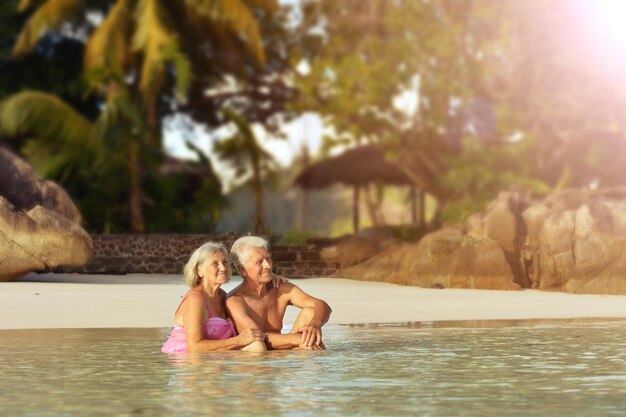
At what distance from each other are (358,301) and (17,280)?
15.9 feet

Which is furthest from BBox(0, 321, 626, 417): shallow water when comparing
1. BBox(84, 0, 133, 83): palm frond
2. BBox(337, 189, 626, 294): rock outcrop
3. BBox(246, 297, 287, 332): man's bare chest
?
BBox(84, 0, 133, 83): palm frond

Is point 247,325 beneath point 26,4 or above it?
beneath

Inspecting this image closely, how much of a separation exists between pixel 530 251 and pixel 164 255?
6.45m

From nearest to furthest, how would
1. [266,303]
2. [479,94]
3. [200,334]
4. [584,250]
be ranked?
[200,334] → [266,303] → [584,250] → [479,94]

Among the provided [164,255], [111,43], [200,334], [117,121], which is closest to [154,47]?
[111,43]

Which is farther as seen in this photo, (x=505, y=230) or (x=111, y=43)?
(x=111, y=43)

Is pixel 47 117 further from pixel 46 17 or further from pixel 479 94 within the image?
pixel 479 94

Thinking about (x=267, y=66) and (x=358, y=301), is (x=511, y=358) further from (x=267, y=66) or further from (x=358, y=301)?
(x=267, y=66)

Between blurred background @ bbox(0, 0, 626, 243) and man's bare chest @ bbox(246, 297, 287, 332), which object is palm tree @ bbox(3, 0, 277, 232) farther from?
man's bare chest @ bbox(246, 297, 287, 332)

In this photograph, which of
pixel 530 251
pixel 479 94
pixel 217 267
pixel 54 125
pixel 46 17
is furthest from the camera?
pixel 479 94

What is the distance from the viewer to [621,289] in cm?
1770

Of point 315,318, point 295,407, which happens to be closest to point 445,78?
point 315,318

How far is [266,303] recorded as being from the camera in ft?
31.6

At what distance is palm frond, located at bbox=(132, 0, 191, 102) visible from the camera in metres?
26.3
